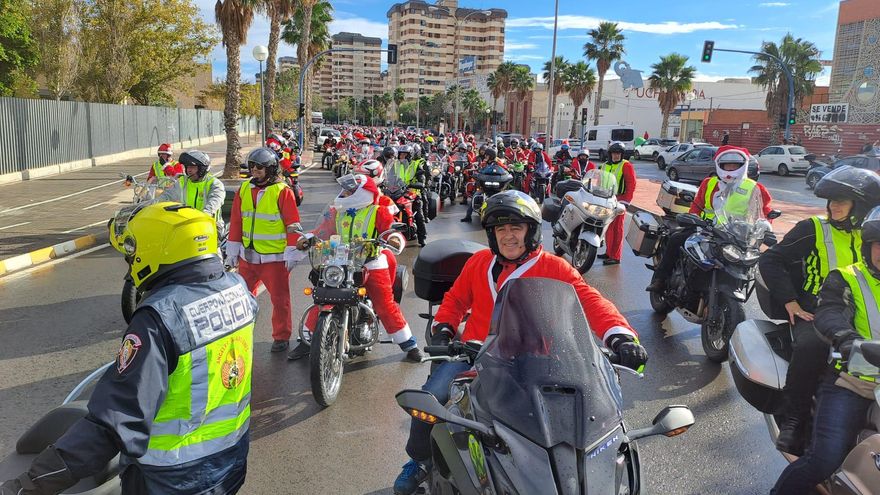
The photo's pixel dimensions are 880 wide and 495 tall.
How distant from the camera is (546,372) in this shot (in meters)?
2.03

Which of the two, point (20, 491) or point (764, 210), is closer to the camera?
point (20, 491)

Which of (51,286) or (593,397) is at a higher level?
(593,397)

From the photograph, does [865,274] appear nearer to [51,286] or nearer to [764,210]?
[764,210]

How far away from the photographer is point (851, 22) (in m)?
41.9

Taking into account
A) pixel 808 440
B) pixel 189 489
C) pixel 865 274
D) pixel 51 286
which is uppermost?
pixel 865 274

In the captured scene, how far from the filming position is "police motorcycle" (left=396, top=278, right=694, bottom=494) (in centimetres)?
184

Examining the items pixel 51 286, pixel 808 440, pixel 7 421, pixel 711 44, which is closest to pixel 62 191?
pixel 51 286

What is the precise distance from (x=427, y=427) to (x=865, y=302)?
7.10 ft

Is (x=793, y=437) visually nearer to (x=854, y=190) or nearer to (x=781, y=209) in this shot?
(x=854, y=190)

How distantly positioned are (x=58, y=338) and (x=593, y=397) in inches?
226

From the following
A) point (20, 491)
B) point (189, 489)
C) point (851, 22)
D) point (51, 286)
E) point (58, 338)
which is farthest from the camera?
point (851, 22)

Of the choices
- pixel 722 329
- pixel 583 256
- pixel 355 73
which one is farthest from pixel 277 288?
pixel 355 73

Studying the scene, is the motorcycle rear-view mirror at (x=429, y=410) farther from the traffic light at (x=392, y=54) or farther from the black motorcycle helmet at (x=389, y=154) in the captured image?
the traffic light at (x=392, y=54)

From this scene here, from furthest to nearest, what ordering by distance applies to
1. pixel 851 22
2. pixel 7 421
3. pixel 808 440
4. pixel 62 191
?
pixel 851 22 → pixel 62 191 → pixel 7 421 → pixel 808 440
